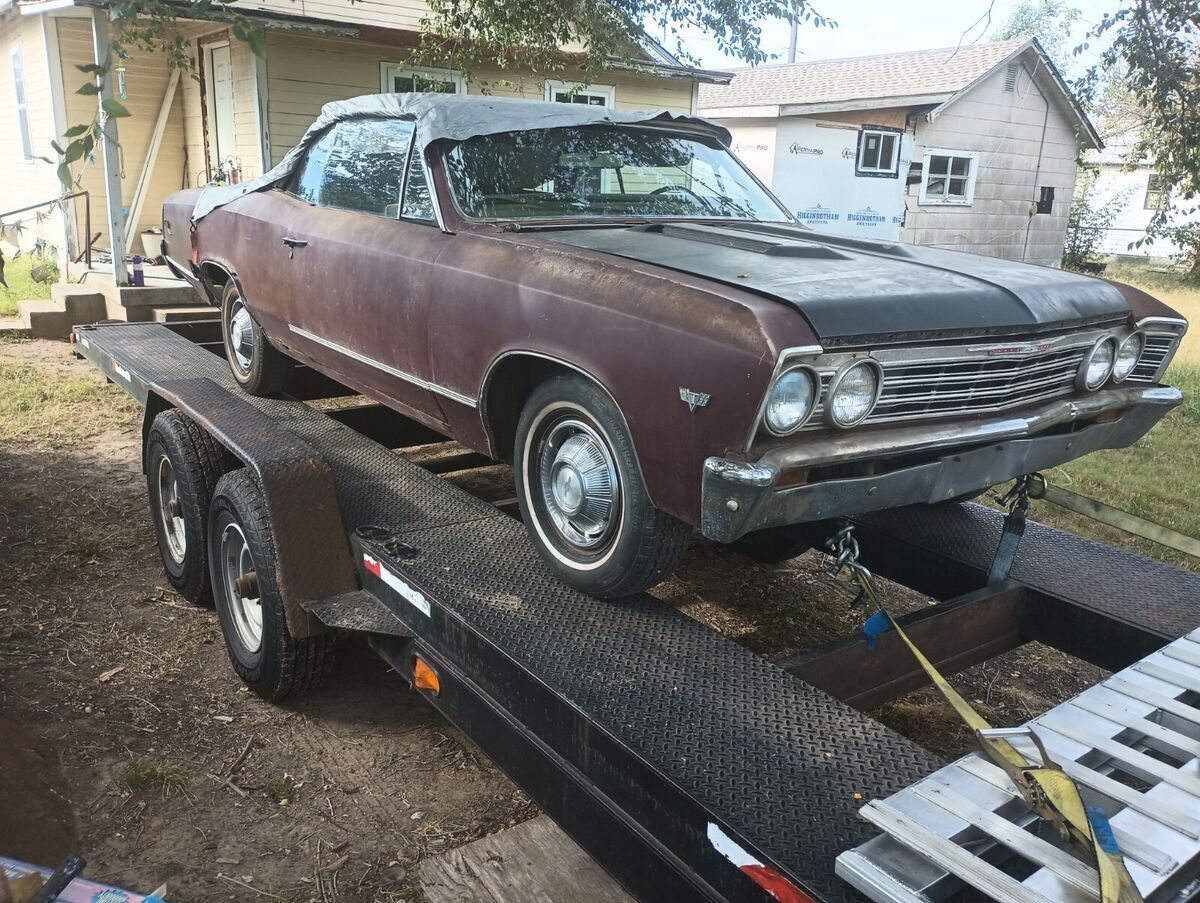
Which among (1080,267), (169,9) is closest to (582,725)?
(169,9)

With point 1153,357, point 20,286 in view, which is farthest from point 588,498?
point 20,286

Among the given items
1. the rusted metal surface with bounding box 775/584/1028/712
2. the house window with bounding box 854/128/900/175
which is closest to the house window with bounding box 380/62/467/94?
the house window with bounding box 854/128/900/175

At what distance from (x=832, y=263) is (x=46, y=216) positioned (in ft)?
46.5

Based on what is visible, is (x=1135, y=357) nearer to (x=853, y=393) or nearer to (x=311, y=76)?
(x=853, y=393)

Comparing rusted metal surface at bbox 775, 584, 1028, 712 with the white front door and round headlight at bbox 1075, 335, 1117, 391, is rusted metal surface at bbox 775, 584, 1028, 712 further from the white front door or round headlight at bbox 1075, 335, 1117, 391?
the white front door

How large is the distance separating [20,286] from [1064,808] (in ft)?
48.5

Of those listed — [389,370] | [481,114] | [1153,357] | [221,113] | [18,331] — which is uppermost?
[221,113]

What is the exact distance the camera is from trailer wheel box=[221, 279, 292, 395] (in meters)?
5.03

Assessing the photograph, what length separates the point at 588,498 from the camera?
2934 millimetres

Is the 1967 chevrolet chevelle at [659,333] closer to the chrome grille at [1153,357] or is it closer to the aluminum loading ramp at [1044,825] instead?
the chrome grille at [1153,357]

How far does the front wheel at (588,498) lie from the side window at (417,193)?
112 centimetres

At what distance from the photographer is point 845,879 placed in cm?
172

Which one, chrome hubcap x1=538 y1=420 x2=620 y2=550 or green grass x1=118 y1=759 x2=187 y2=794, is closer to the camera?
chrome hubcap x1=538 y1=420 x2=620 y2=550

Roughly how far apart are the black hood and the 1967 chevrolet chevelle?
0.01 metres
